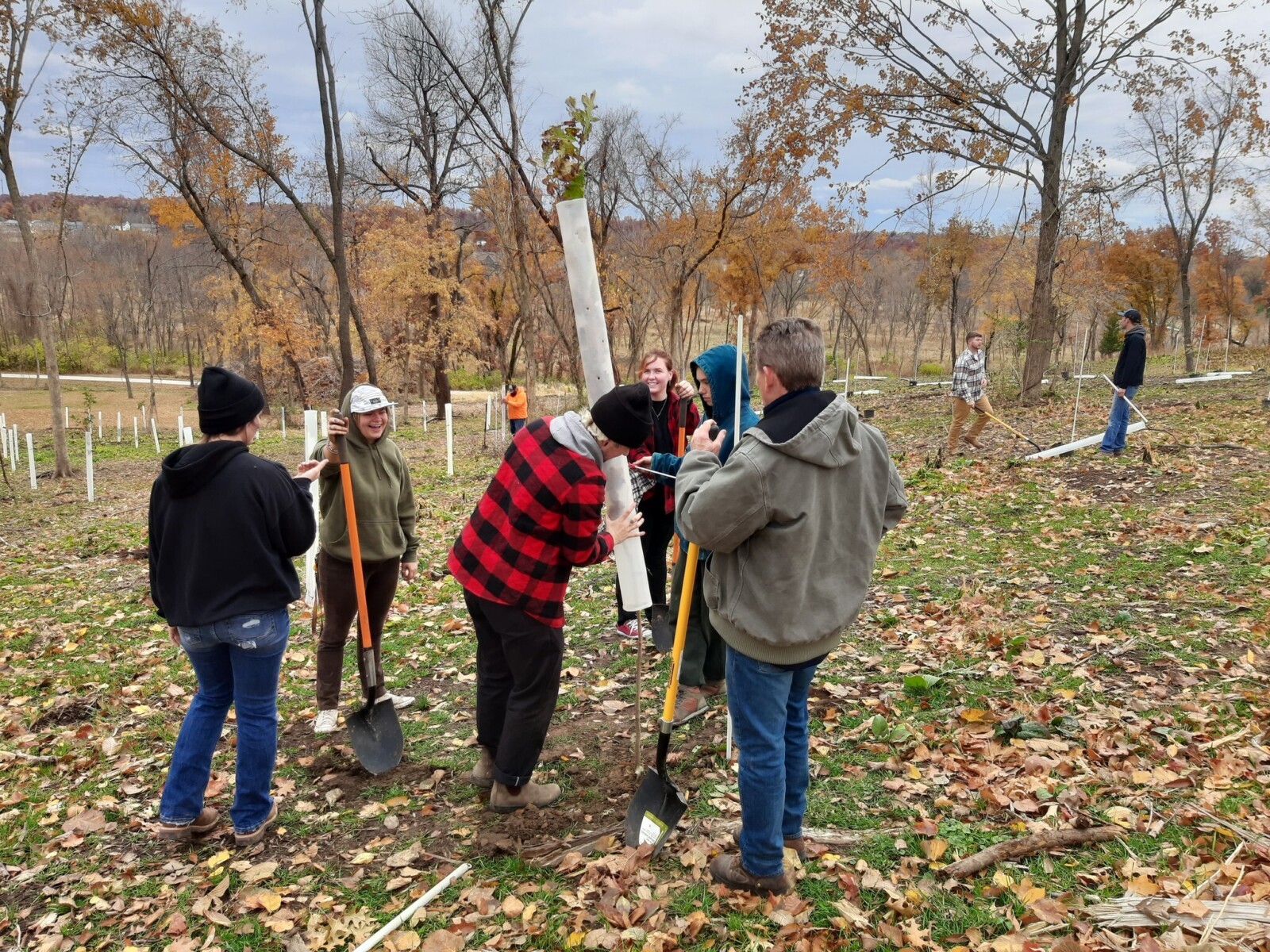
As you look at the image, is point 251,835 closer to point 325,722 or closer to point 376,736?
point 376,736

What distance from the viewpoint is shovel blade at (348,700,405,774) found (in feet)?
14.0

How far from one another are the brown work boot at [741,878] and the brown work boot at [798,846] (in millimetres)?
200

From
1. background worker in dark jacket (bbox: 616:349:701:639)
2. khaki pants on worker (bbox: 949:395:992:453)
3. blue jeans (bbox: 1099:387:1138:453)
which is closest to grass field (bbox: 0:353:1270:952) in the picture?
background worker in dark jacket (bbox: 616:349:701:639)

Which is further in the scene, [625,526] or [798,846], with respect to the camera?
[625,526]

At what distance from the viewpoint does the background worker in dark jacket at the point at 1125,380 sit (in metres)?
10.7

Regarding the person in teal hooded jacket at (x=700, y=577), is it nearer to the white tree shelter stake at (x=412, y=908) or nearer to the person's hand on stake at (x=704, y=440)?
the person's hand on stake at (x=704, y=440)

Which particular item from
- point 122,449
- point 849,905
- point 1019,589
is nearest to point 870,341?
point 122,449

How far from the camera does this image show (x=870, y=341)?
64562 mm

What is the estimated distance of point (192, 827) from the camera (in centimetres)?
367

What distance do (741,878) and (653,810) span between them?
52 cm

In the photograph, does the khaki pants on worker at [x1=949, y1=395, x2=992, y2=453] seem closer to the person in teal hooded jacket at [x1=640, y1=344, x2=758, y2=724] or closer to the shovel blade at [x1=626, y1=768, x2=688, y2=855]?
the person in teal hooded jacket at [x1=640, y1=344, x2=758, y2=724]

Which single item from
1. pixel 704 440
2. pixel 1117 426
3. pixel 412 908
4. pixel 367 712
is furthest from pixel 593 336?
pixel 1117 426

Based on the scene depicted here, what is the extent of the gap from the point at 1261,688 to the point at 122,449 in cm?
2747

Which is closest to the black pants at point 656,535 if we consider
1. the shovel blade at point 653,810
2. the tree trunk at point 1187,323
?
the shovel blade at point 653,810
